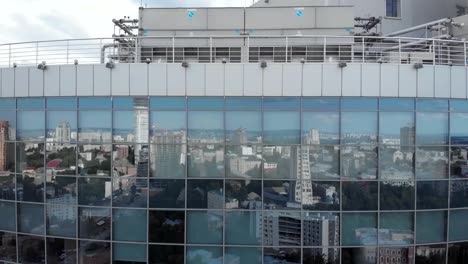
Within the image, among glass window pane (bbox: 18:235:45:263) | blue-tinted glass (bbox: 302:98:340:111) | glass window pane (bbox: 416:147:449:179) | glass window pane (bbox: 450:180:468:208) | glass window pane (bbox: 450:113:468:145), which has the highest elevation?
blue-tinted glass (bbox: 302:98:340:111)

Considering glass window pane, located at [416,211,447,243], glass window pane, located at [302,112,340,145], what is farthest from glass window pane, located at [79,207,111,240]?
glass window pane, located at [416,211,447,243]

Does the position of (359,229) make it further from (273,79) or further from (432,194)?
(273,79)

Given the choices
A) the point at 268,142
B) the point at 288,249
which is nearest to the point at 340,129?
the point at 268,142

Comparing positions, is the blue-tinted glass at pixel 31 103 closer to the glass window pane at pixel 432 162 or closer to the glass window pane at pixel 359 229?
the glass window pane at pixel 359 229

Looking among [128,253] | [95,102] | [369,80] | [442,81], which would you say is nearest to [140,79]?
[95,102]

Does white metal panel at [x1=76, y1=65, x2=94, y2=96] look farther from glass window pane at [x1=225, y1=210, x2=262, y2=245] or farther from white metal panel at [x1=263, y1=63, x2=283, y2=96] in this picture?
glass window pane at [x1=225, y1=210, x2=262, y2=245]

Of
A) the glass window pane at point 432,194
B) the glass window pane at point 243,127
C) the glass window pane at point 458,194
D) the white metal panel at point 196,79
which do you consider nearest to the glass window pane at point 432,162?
the glass window pane at point 432,194
